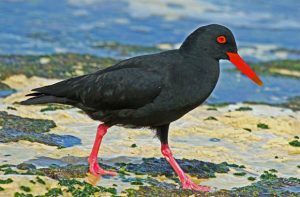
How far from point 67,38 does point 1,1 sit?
7.38 m

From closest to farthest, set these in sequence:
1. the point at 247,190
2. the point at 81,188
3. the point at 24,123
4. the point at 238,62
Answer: the point at 81,188
the point at 247,190
the point at 238,62
the point at 24,123

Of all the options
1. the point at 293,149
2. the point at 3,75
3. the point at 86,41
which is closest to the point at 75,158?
the point at 293,149

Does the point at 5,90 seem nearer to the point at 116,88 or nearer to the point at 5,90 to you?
the point at 5,90

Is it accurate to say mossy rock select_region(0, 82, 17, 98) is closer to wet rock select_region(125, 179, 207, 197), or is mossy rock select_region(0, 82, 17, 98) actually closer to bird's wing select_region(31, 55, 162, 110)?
bird's wing select_region(31, 55, 162, 110)

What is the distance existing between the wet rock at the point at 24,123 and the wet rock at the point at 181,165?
6.58ft

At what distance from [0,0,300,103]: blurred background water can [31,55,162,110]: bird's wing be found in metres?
8.30

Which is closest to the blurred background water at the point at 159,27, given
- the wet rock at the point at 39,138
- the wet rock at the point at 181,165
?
the wet rock at the point at 39,138

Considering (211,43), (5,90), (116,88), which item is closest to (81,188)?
(116,88)

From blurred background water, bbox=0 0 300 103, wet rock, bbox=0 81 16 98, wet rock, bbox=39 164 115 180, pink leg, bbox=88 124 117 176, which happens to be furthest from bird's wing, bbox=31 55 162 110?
blurred background water, bbox=0 0 300 103

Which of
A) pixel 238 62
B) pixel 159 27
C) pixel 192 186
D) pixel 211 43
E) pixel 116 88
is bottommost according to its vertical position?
pixel 192 186

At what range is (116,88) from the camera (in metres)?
7.87

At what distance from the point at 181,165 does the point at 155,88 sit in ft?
5.04

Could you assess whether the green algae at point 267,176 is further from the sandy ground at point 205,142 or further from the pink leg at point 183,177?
the pink leg at point 183,177

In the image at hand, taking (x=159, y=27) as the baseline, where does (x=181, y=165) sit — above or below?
below
